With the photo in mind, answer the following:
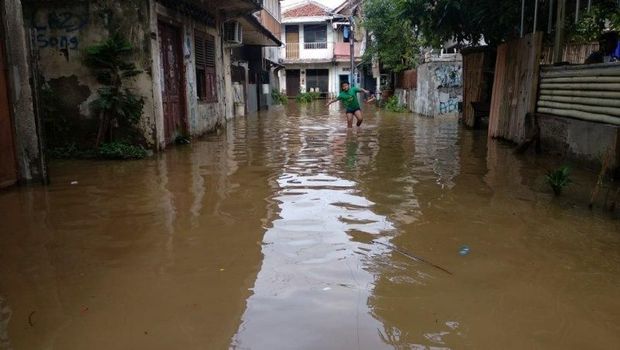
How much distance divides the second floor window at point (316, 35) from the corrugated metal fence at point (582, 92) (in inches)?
1373

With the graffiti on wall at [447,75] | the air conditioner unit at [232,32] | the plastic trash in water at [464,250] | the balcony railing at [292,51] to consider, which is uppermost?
the balcony railing at [292,51]

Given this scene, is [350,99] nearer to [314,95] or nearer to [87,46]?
[87,46]

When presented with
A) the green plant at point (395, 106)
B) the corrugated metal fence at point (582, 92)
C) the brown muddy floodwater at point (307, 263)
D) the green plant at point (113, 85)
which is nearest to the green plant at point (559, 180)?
the brown muddy floodwater at point (307, 263)

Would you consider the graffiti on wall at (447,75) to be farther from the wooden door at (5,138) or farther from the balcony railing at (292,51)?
the balcony railing at (292,51)

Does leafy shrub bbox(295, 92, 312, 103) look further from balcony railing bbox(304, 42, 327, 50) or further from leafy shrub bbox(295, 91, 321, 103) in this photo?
A: balcony railing bbox(304, 42, 327, 50)

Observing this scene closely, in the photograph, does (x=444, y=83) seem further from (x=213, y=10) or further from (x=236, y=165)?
(x=236, y=165)

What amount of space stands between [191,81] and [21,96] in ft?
19.9

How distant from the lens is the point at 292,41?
143ft

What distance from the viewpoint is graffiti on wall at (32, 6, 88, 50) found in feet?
31.1

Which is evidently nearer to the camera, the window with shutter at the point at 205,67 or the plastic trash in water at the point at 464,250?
the plastic trash in water at the point at 464,250

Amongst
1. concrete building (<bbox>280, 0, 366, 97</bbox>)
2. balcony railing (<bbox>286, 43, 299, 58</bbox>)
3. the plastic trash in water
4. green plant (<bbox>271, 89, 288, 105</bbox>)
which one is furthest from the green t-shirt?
balcony railing (<bbox>286, 43, 299, 58</bbox>)

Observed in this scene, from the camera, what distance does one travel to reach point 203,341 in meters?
2.84

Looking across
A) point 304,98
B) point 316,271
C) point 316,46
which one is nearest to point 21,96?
point 316,271

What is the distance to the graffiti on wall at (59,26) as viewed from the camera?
31.1 ft
